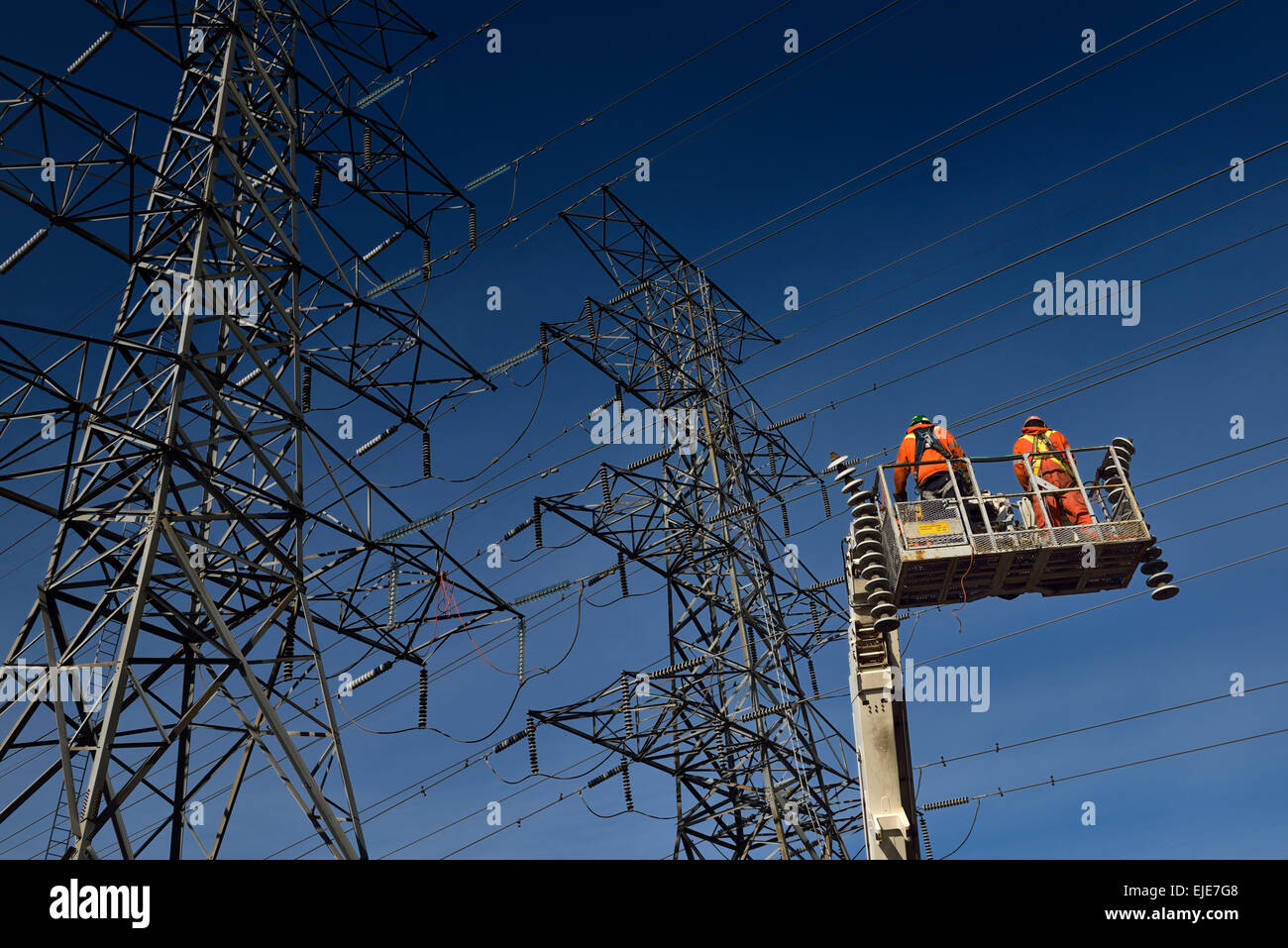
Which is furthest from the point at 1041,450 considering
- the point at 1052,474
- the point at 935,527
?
the point at 935,527

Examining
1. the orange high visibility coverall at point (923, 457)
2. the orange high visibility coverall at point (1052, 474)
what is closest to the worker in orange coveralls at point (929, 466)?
the orange high visibility coverall at point (923, 457)

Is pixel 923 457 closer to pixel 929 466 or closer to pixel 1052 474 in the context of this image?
pixel 929 466

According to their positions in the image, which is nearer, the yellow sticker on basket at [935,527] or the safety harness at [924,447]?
the yellow sticker on basket at [935,527]

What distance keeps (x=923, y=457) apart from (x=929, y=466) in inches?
7.5

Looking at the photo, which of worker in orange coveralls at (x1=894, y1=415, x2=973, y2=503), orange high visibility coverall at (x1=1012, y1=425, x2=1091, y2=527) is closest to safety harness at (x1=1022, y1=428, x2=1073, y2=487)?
orange high visibility coverall at (x1=1012, y1=425, x2=1091, y2=527)

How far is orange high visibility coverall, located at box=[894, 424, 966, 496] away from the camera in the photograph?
38.7ft

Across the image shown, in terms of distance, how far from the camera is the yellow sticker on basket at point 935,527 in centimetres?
1114

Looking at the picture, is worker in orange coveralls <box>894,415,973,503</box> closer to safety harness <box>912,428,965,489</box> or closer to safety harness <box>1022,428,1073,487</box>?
safety harness <box>912,428,965,489</box>

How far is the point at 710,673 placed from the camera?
19.1 meters

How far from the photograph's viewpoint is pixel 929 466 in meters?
11.8

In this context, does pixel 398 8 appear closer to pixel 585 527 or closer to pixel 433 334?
pixel 433 334

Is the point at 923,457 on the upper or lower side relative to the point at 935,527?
upper

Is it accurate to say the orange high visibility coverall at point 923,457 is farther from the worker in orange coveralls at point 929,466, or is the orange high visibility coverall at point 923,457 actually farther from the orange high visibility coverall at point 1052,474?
the orange high visibility coverall at point 1052,474
